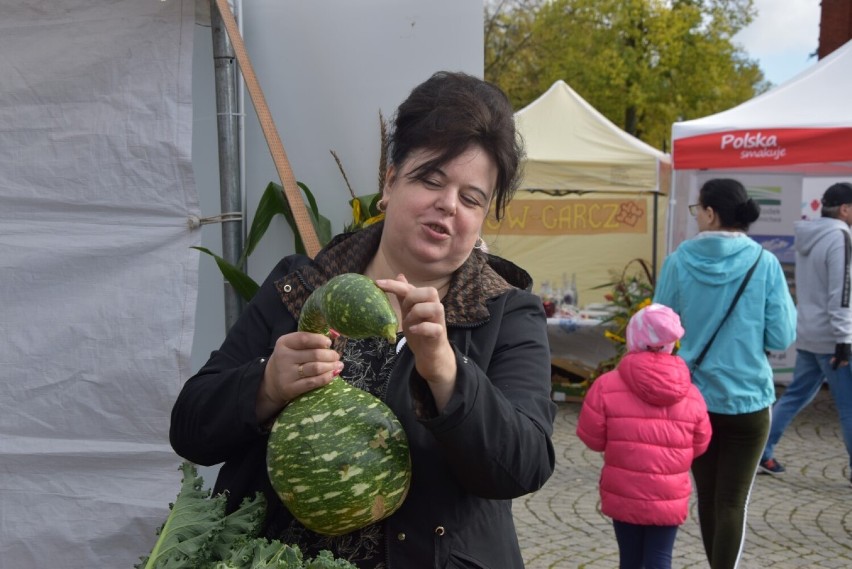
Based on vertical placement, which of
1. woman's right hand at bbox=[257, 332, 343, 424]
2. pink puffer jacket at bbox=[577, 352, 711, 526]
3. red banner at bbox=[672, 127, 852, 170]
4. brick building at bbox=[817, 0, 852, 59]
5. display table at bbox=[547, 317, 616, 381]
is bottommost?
display table at bbox=[547, 317, 616, 381]

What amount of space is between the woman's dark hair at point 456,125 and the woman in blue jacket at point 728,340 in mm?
2925

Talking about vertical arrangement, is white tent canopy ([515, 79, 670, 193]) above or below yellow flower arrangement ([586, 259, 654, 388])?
above

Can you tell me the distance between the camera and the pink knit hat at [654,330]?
3789mm

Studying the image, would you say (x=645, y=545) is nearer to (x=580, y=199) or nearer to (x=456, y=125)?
(x=456, y=125)

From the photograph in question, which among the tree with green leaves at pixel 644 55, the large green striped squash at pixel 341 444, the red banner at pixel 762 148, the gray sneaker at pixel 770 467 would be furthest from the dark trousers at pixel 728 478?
the tree with green leaves at pixel 644 55

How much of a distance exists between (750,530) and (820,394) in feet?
17.0

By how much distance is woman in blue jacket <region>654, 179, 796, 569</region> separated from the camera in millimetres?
4219

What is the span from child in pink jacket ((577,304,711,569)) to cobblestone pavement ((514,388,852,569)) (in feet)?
2.23

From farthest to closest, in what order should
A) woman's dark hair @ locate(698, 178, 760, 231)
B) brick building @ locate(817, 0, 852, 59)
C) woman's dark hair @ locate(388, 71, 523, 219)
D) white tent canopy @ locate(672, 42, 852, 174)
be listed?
1. brick building @ locate(817, 0, 852, 59)
2. white tent canopy @ locate(672, 42, 852, 174)
3. woman's dark hair @ locate(698, 178, 760, 231)
4. woman's dark hair @ locate(388, 71, 523, 219)

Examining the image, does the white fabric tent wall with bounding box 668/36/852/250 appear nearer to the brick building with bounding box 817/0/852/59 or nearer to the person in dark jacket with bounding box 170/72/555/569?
the brick building with bounding box 817/0/852/59

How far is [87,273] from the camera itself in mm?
2854

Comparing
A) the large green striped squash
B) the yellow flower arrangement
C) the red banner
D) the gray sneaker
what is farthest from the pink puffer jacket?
the yellow flower arrangement

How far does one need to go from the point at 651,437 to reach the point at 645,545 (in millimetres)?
527

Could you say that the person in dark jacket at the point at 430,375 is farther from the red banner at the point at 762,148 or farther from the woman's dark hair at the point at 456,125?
the red banner at the point at 762,148
